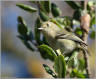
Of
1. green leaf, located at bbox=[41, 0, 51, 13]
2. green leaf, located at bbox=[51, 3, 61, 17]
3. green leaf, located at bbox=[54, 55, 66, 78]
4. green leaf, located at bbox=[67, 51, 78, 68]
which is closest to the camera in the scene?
green leaf, located at bbox=[54, 55, 66, 78]

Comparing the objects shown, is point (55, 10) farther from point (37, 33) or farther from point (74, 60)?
point (74, 60)

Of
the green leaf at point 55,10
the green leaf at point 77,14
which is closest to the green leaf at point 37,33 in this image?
the green leaf at point 55,10

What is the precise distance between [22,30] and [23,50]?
2.28 m

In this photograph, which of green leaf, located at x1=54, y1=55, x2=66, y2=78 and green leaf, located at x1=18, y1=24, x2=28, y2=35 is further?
green leaf, located at x1=18, y1=24, x2=28, y2=35

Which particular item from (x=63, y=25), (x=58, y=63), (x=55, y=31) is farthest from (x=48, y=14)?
(x=58, y=63)

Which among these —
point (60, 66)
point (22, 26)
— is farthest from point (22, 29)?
point (60, 66)

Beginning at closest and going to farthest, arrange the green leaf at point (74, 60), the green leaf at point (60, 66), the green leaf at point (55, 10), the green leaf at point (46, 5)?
the green leaf at point (60, 66)
the green leaf at point (74, 60)
the green leaf at point (46, 5)
the green leaf at point (55, 10)

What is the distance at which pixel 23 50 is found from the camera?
11.8ft

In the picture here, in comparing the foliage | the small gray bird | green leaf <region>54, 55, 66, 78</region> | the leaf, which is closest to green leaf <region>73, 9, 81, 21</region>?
A: the foliage

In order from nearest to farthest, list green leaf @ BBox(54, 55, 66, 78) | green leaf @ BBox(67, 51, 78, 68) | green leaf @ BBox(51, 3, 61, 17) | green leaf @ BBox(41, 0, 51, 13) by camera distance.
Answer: green leaf @ BBox(54, 55, 66, 78)
green leaf @ BBox(67, 51, 78, 68)
green leaf @ BBox(41, 0, 51, 13)
green leaf @ BBox(51, 3, 61, 17)

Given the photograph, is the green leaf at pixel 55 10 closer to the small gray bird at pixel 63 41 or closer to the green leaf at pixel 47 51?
the small gray bird at pixel 63 41

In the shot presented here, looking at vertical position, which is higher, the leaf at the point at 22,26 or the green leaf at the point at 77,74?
the leaf at the point at 22,26

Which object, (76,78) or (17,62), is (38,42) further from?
(17,62)

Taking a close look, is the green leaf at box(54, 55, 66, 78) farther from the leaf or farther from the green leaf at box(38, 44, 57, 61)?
the leaf
